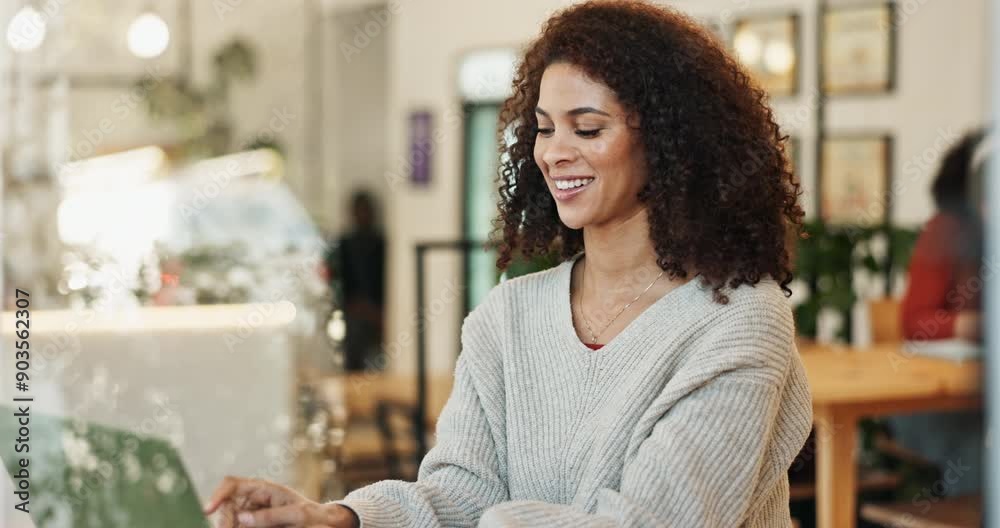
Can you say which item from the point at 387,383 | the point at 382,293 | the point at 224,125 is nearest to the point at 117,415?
the point at 224,125

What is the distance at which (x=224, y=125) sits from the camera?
16.1 feet

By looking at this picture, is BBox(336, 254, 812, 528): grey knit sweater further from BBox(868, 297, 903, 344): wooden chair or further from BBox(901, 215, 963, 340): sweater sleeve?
BBox(868, 297, 903, 344): wooden chair

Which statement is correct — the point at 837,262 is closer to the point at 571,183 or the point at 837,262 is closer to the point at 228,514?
the point at 571,183

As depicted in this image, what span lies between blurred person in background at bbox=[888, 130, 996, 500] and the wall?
140 cm

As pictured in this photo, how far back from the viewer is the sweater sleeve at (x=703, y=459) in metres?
1.38

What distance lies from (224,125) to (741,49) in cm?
249

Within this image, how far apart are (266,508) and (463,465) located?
10.4 inches

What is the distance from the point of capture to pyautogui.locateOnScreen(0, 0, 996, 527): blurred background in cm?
297

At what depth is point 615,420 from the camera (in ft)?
4.88

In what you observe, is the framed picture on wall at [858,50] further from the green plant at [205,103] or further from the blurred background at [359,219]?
the green plant at [205,103]

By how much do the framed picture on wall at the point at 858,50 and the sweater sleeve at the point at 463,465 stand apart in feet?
14.3

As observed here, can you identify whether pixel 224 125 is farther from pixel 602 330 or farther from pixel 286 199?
pixel 602 330

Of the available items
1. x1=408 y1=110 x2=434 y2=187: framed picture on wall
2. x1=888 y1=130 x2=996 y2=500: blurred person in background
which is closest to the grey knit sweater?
x1=888 y1=130 x2=996 y2=500: blurred person in background

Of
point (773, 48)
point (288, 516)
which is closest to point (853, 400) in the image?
point (288, 516)
